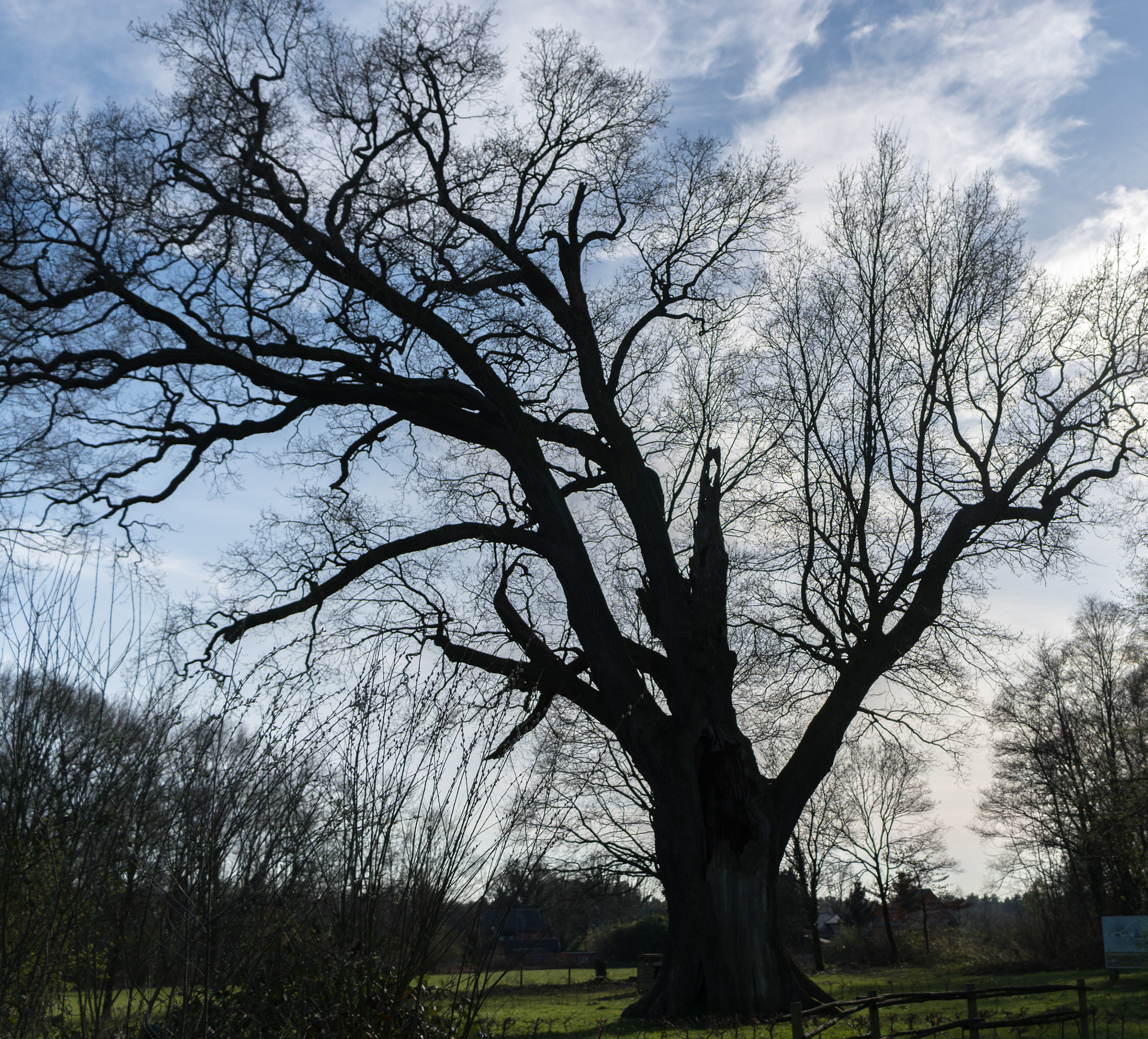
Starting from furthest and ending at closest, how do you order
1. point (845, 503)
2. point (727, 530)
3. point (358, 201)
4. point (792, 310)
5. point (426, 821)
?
point (727, 530) < point (792, 310) < point (845, 503) < point (358, 201) < point (426, 821)

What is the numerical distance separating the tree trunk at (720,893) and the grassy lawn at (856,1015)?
51 centimetres

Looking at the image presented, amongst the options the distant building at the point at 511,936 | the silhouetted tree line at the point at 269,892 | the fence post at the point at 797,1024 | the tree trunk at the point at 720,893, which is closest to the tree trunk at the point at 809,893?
the tree trunk at the point at 720,893

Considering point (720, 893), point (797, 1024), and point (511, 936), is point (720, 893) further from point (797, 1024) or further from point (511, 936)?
point (511, 936)

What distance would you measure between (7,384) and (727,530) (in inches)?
386

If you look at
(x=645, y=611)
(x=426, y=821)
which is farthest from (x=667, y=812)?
(x=426, y=821)

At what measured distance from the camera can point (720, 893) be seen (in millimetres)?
9555

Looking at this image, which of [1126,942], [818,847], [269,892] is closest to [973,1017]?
[269,892]

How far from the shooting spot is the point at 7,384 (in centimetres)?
927

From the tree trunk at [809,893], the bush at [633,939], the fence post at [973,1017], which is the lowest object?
the bush at [633,939]

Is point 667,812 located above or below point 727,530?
below

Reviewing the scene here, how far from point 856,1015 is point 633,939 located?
103 feet

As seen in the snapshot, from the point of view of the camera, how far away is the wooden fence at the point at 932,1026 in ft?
20.2

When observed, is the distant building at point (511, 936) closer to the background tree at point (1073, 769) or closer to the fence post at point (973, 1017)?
the fence post at point (973, 1017)

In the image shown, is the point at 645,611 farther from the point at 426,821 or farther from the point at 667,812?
the point at 426,821
